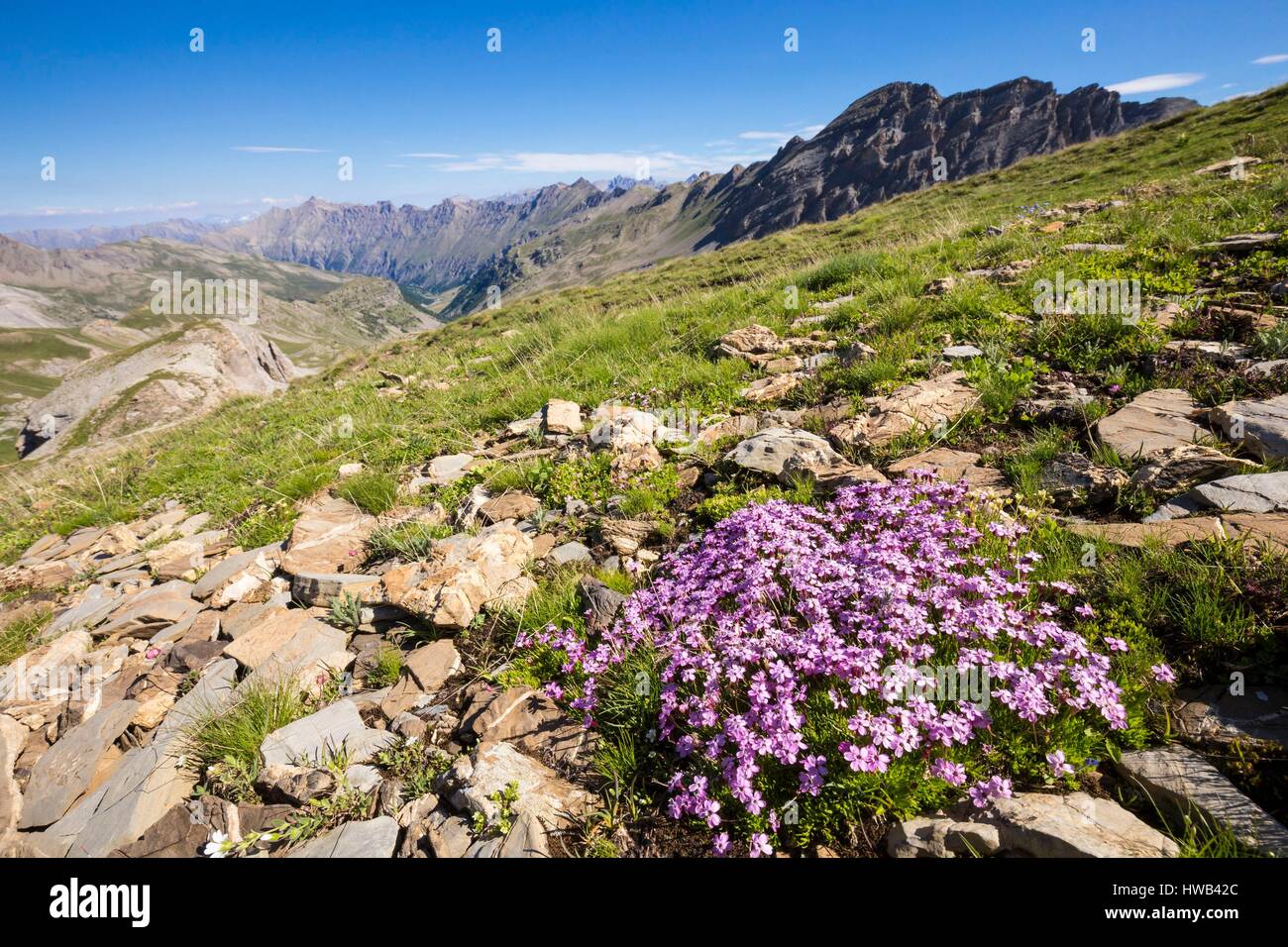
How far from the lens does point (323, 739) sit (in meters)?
3.81

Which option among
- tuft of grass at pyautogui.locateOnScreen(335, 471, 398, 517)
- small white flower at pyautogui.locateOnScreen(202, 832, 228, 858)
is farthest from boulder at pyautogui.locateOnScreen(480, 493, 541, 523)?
small white flower at pyautogui.locateOnScreen(202, 832, 228, 858)

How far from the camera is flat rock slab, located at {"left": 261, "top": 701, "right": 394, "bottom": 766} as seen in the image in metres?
3.68

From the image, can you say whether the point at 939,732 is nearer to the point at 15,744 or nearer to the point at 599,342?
the point at 15,744

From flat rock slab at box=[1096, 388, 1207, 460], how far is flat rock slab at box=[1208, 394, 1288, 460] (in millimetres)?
183

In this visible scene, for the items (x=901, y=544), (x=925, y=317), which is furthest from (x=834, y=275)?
(x=901, y=544)

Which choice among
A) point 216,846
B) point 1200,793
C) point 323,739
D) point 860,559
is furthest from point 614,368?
point 1200,793

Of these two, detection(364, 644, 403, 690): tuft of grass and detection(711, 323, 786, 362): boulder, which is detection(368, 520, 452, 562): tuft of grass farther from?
detection(711, 323, 786, 362): boulder

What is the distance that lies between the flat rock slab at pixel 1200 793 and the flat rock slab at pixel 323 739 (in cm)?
447

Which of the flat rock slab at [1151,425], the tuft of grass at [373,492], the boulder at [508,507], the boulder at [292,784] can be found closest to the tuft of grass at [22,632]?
the tuft of grass at [373,492]

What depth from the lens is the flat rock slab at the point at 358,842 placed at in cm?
304

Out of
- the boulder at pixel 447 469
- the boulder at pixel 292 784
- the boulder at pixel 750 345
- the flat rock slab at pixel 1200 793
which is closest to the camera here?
the flat rock slab at pixel 1200 793

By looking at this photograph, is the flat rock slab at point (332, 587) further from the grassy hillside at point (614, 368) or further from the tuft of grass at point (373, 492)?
the grassy hillside at point (614, 368)
